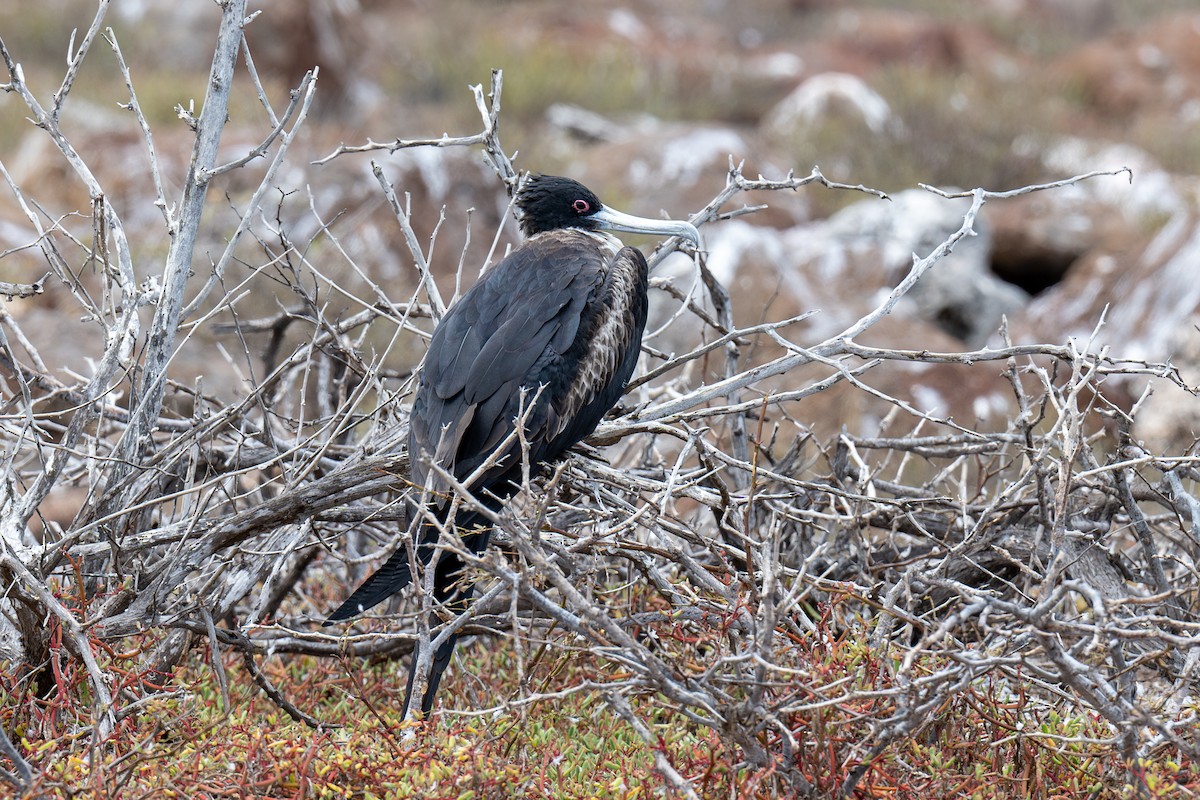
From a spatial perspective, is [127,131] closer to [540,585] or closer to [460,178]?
[460,178]

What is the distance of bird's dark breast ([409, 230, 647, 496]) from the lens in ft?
8.94

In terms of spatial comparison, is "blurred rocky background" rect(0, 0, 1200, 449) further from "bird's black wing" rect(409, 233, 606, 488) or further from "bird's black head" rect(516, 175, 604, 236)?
"bird's black head" rect(516, 175, 604, 236)

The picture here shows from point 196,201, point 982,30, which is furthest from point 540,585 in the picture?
point 982,30

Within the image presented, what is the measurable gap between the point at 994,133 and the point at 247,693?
33.5ft

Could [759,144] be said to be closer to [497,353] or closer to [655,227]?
[655,227]

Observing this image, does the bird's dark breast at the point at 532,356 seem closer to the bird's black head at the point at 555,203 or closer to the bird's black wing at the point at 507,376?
the bird's black wing at the point at 507,376

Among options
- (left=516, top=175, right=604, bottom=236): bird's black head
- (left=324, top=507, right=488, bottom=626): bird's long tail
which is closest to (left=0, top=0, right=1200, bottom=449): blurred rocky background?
(left=516, top=175, right=604, bottom=236): bird's black head

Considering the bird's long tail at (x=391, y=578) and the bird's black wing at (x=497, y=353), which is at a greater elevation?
the bird's black wing at (x=497, y=353)

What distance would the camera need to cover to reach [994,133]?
462 inches

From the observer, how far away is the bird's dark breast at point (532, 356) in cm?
272

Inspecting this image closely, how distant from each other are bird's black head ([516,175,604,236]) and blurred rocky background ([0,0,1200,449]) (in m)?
0.34

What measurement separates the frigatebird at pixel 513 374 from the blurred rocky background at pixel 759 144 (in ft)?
0.84

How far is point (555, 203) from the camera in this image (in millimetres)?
3490

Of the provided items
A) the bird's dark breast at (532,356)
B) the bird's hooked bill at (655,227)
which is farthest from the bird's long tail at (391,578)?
the bird's hooked bill at (655,227)
